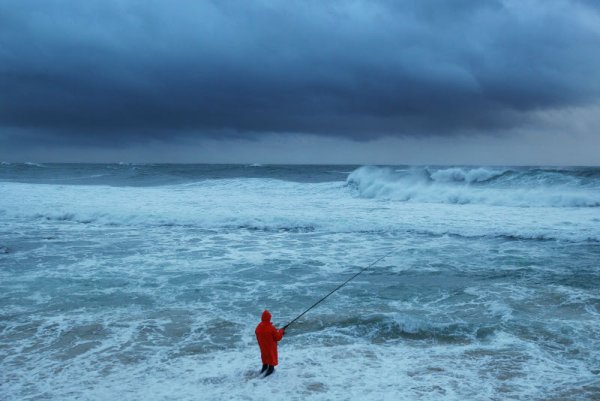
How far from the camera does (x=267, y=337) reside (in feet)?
18.0

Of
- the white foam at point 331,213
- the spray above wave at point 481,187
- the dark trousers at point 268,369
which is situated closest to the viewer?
the dark trousers at point 268,369

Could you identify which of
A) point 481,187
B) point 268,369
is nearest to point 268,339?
point 268,369

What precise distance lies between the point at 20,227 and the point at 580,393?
1796cm

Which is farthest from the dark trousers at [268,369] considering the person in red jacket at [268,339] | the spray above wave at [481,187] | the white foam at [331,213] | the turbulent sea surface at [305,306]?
the spray above wave at [481,187]

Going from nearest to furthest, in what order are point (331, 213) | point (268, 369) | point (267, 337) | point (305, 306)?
1. point (267, 337)
2. point (268, 369)
3. point (305, 306)
4. point (331, 213)

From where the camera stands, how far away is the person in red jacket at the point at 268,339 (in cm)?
548

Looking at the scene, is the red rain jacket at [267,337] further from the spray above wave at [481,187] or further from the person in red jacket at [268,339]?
the spray above wave at [481,187]

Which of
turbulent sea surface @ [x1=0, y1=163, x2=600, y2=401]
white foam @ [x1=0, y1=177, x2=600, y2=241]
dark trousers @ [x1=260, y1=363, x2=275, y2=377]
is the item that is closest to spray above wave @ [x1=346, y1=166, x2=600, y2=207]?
white foam @ [x1=0, y1=177, x2=600, y2=241]

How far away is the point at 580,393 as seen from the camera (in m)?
5.17

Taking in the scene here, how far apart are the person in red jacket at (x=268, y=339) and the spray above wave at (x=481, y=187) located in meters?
19.9

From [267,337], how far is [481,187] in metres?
27.3

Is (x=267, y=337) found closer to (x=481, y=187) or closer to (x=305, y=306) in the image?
(x=305, y=306)

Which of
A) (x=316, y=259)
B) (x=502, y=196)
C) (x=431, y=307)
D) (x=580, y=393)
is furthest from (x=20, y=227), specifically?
(x=502, y=196)

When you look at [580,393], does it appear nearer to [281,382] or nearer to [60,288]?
[281,382]
